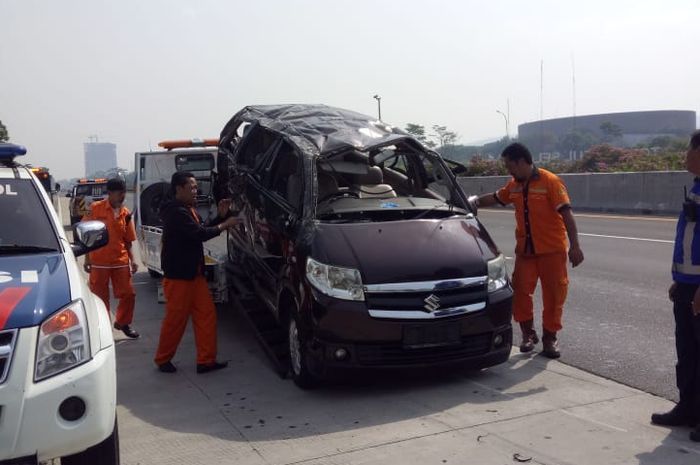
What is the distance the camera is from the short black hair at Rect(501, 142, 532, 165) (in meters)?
6.64

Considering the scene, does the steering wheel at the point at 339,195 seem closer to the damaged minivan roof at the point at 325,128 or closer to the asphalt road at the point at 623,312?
the damaged minivan roof at the point at 325,128

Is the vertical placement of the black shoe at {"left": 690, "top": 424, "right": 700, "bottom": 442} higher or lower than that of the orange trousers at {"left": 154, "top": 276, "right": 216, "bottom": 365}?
lower

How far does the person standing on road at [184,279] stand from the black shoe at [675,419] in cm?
355

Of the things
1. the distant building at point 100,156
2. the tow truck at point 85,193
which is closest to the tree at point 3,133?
the tow truck at point 85,193

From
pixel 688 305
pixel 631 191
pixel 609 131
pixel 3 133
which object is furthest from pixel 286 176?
pixel 609 131

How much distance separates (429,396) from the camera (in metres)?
5.54

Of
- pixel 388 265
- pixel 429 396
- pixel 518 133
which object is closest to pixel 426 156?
pixel 388 265

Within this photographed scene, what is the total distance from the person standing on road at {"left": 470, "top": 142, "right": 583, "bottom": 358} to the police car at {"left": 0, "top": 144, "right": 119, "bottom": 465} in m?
3.93

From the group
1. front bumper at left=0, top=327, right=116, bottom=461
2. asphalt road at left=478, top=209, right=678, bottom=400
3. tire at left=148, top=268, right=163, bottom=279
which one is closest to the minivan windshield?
asphalt road at left=478, top=209, right=678, bottom=400

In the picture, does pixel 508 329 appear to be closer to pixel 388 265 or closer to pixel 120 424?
pixel 388 265

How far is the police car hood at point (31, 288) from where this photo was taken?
344cm

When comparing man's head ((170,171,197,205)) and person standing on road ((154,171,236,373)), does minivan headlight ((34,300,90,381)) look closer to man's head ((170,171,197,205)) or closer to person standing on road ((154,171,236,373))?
person standing on road ((154,171,236,373))

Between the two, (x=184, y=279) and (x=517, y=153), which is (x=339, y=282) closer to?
(x=184, y=279)

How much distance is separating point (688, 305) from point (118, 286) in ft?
17.7
